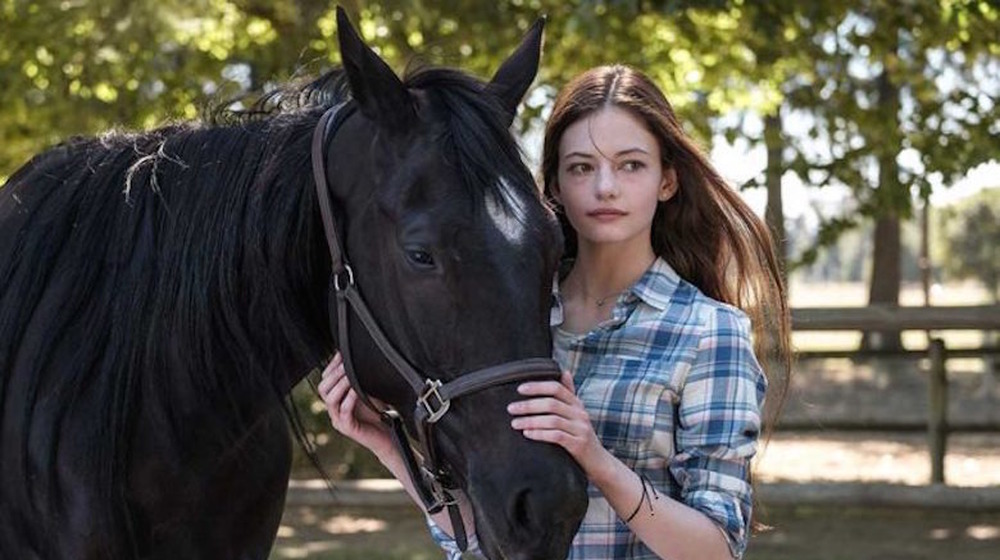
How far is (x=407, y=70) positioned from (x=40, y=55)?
6503 mm

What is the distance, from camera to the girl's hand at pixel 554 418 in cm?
194

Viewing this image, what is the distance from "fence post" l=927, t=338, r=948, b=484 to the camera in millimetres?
7441

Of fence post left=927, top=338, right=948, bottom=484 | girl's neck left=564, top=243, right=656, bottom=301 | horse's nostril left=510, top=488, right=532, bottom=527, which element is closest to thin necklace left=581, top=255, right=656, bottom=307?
girl's neck left=564, top=243, right=656, bottom=301

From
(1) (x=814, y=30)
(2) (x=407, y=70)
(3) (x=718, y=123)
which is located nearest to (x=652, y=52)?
(3) (x=718, y=123)

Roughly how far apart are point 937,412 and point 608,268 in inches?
223

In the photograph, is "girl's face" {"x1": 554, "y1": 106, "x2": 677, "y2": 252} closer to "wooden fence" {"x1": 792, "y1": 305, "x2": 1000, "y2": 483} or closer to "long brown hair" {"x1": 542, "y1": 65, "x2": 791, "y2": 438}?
"long brown hair" {"x1": 542, "y1": 65, "x2": 791, "y2": 438}

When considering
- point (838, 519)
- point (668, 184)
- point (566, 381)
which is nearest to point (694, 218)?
point (668, 184)

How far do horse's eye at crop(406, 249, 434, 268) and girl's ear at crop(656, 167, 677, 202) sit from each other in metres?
0.56

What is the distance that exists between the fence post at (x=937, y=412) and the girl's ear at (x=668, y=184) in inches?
214

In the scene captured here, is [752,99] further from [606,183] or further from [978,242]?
[978,242]

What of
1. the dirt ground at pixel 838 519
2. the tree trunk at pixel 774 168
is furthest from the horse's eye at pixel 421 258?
the tree trunk at pixel 774 168

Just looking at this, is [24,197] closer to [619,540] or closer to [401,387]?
[401,387]

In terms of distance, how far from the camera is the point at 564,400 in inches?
78.0

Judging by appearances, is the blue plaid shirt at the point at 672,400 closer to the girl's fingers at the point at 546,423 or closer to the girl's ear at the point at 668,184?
the girl's ear at the point at 668,184
